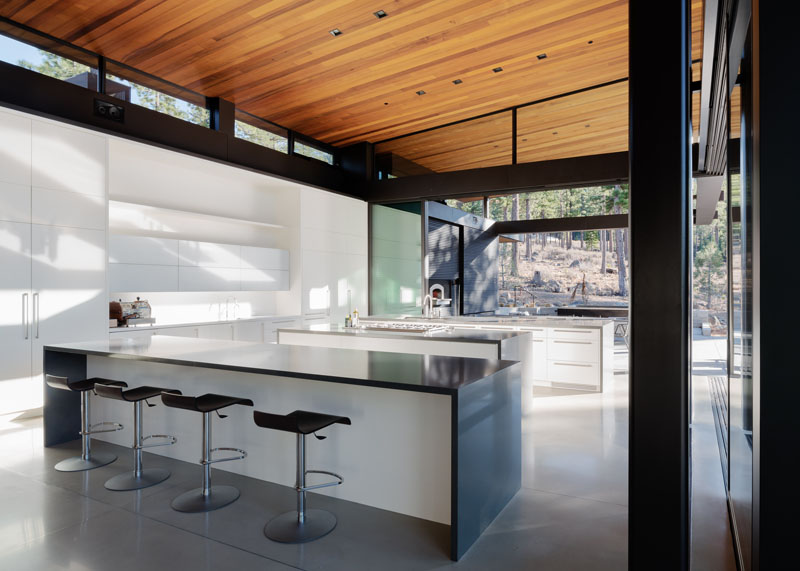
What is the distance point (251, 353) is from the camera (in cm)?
325

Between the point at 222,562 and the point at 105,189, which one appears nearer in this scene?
→ the point at 222,562

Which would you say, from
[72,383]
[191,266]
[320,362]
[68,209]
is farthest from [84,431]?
[191,266]

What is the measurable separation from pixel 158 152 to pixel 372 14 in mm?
2698

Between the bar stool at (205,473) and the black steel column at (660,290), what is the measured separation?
83.5 inches

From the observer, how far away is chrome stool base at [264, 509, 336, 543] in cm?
237

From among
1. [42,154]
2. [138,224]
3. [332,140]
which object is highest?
[332,140]

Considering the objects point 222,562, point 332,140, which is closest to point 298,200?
point 332,140

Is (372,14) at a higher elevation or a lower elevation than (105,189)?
higher

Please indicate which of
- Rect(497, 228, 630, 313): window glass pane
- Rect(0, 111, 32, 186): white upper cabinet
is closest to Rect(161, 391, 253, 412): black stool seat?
Rect(0, 111, 32, 186): white upper cabinet

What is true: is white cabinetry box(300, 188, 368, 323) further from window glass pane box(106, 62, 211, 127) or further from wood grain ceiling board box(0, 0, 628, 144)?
window glass pane box(106, 62, 211, 127)

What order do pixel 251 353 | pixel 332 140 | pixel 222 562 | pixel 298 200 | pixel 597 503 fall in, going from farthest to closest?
pixel 332 140 → pixel 298 200 → pixel 251 353 → pixel 597 503 → pixel 222 562

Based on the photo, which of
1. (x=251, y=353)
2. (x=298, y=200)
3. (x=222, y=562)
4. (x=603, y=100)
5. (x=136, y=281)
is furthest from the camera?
(x=298, y=200)

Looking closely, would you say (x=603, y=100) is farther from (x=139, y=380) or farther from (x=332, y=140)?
(x=139, y=380)
